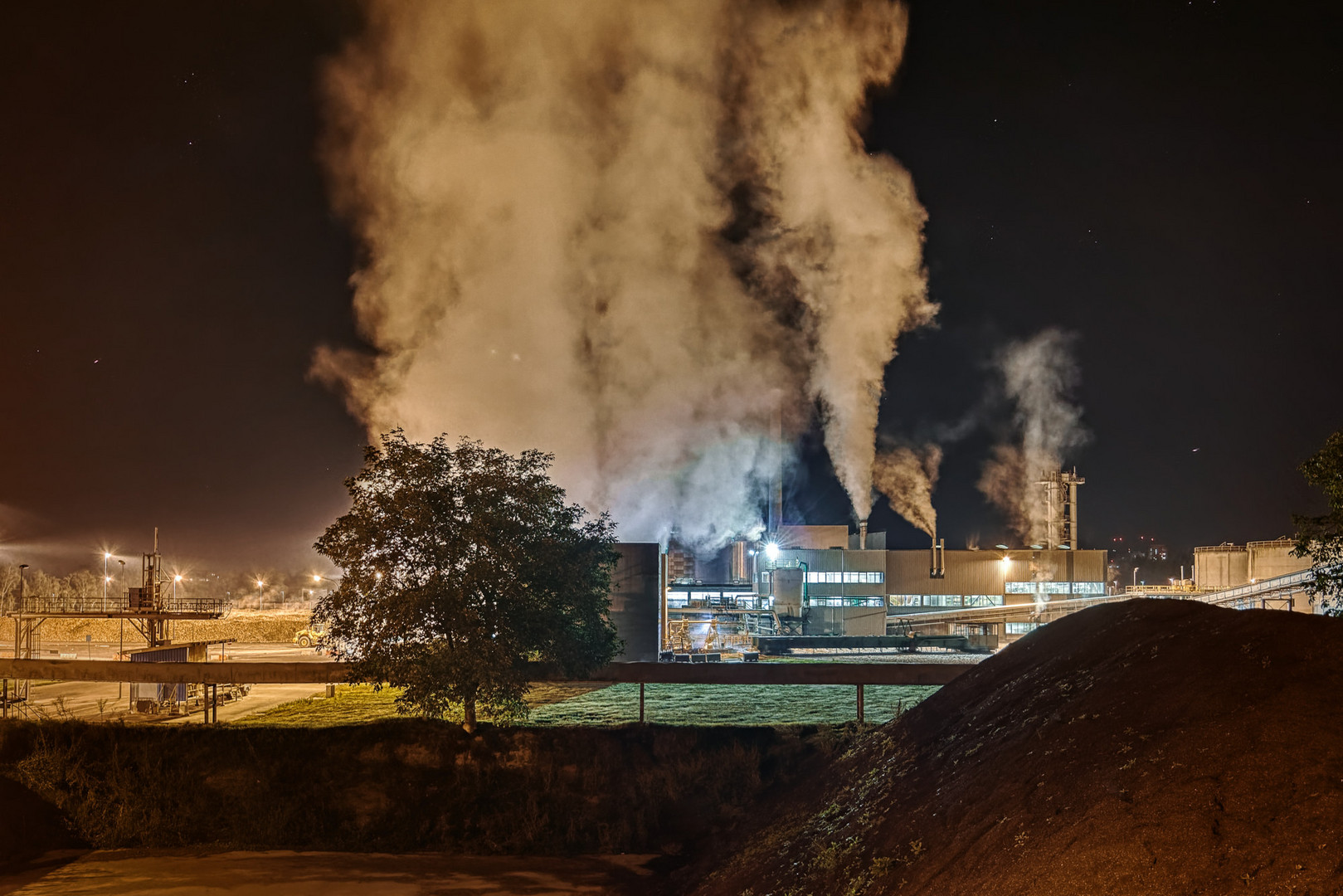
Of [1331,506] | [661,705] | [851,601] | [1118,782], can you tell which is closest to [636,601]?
[661,705]

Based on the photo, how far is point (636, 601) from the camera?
118 feet

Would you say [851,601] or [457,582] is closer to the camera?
[457,582]

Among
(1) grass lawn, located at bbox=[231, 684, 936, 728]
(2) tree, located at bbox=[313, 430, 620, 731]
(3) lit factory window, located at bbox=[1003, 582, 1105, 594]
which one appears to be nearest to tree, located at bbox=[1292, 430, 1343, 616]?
(1) grass lawn, located at bbox=[231, 684, 936, 728]

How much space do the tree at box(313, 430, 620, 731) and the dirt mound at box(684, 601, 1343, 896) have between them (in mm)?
6594

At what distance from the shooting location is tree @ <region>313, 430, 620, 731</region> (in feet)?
59.3

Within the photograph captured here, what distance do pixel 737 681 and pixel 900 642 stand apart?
2698 centimetres

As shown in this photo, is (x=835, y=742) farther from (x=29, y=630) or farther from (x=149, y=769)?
(x=29, y=630)

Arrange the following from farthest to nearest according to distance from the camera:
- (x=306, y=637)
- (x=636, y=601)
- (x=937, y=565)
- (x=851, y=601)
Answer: (x=937, y=565), (x=851, y=601), (x=306, y=637), (x=636, y=601)

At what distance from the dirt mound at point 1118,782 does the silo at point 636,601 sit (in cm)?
2116

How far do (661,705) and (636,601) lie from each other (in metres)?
8.81

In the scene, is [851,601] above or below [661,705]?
above

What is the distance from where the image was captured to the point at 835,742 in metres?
18.7

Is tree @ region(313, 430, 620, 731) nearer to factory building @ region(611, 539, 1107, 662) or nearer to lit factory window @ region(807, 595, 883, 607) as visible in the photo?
factory building @ region(611, 539, 1107, 662)

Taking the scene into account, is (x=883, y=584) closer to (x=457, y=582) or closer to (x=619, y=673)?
(x=619, y=673)
